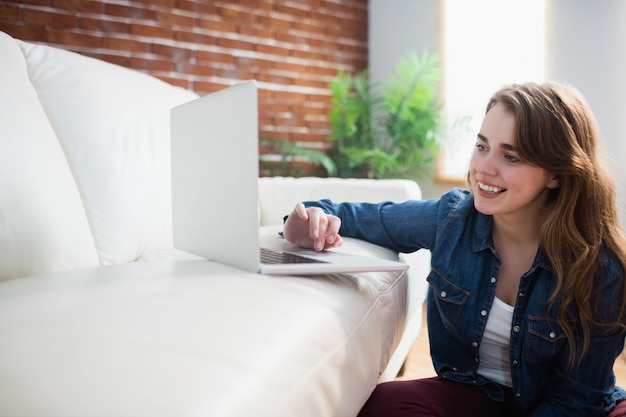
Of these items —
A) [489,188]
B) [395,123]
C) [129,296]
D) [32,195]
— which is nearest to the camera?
[129,296]

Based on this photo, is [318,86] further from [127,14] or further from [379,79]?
[127,14]

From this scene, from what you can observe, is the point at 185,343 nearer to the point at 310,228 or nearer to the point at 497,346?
the point at 310,228

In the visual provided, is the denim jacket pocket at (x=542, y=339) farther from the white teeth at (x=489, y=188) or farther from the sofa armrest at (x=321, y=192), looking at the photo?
the sofa armrest at (x=321, y=192)

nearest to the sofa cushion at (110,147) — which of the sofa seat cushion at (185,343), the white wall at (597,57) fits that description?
the sofa seat cushion at (185,343)

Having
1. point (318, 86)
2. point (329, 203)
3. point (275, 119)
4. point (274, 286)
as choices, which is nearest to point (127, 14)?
point (275, 119)

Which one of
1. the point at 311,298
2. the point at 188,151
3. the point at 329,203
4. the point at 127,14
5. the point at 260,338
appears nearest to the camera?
the point at 260,338

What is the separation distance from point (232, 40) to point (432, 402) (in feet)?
8.08

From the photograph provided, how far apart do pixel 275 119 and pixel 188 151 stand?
236 centimetres

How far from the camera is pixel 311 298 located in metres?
0.90

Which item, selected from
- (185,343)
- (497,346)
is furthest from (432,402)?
(185,343)

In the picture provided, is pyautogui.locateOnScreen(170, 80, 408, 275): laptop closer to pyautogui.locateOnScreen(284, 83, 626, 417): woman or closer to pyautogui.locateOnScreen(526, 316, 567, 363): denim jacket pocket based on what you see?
pyautogui.locateOnScreen(284, 83, 626, 417): woman

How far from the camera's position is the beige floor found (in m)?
2.12

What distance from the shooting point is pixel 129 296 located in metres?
0.82

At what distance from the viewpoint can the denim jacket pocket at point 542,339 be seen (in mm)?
1185
